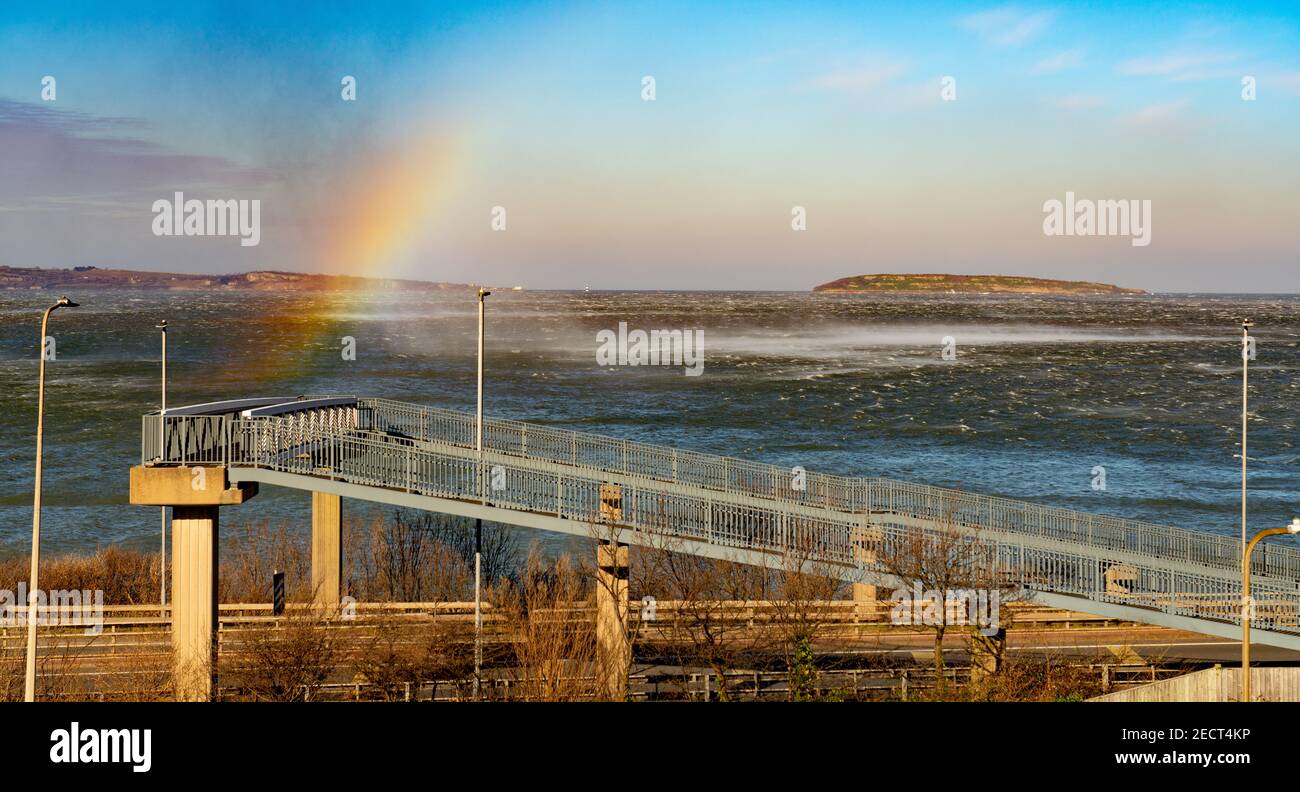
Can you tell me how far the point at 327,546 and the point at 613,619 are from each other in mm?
12447

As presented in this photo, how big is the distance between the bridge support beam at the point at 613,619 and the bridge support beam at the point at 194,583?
8.08 m

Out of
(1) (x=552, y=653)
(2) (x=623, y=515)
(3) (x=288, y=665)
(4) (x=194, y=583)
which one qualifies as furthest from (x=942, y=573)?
(4) (x=194, y=583)

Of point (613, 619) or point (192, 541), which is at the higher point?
point (192, 541)

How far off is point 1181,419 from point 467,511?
8470 centimetres

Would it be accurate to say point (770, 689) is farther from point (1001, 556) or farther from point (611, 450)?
point (611, 450)

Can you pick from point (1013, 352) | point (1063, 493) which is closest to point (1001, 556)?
point (1063, 493)

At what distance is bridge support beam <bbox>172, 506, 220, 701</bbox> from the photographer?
2789cm

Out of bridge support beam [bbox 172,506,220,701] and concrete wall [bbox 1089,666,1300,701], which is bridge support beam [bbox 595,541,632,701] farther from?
concrete wall [bbox 1089,666,1300,701]

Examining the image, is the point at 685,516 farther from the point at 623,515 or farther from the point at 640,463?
the point at 640,463

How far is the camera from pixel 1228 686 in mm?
23734

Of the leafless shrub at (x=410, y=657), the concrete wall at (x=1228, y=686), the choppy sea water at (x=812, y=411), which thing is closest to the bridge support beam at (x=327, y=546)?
the leafless shrub at (x=410, y=657)

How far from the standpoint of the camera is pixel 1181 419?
333ft

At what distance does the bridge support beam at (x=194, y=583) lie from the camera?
27.9 meters
